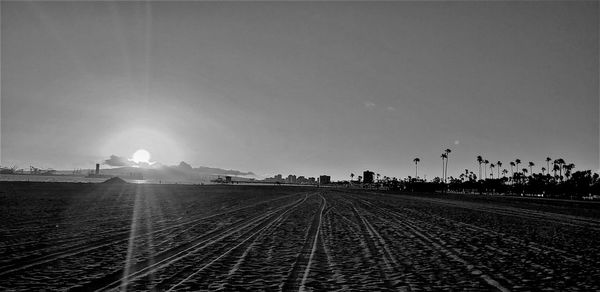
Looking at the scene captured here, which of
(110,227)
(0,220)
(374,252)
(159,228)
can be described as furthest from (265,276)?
(0,220)

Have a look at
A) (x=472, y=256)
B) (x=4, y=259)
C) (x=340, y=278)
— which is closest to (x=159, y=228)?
(x=4, y=259)

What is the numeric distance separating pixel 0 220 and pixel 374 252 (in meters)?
17.3

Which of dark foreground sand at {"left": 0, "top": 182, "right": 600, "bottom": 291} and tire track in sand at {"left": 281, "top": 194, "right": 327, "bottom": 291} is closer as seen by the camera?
tire track in sand at {"left": 281, "top": 194, "right": 327, "bottom": 291}

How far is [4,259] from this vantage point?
30.9 feet

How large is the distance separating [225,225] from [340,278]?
10.7 metres

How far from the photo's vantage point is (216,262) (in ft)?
31.3

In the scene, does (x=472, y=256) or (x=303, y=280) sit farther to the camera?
(x=472, y=256)

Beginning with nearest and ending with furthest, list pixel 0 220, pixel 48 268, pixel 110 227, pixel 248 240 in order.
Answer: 1. pixel 48 268
2. pixel 248 240
3. pixel 110 227
4. pixel 0 220

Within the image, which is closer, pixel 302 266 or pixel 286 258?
pixel 302 266

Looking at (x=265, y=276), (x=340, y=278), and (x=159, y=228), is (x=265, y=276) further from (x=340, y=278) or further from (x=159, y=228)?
(x=159, y=228)

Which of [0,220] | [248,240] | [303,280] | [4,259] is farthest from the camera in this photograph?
[0,220]

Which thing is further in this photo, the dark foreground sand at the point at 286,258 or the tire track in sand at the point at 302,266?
the dark foreground sand at the point at 286,258

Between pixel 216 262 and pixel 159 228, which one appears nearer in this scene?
pixel 216 262

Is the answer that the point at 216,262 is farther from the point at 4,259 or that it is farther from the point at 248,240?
the point at 4,259
